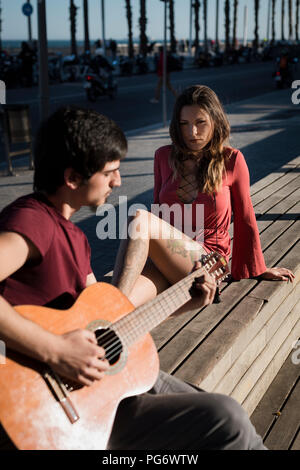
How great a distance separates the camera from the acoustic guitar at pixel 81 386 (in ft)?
5.34

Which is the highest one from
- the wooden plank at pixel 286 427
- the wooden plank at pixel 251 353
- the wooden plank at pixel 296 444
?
the wooden plank at pixel 251 353

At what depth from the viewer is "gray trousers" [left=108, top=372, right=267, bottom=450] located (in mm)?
1808

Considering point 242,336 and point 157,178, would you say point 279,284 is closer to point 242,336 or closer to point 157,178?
point 242,336

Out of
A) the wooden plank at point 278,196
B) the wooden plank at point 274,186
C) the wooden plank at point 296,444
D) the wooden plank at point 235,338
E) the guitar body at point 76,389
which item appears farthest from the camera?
the wooden plank at point 274,186

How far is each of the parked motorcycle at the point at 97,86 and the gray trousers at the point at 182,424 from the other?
17.5m

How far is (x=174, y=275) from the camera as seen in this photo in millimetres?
2877

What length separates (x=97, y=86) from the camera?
18.7 metres

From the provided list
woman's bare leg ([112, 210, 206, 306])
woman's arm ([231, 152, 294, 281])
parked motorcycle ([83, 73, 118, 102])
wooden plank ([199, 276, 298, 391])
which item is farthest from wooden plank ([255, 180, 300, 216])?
parked motorcycle ([83, 73, 118, 102])

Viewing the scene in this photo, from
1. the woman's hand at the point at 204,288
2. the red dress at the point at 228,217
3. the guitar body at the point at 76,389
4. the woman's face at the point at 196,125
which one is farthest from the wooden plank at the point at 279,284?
the guitar body at the point at 76,389

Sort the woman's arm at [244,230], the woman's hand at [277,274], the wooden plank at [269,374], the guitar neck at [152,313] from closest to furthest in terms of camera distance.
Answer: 1. the guitar neck at [152,313]
2. the wooden plank at [269,374]
3. the woman's arm at [244,230]
4. the woman's hand at [277,274]

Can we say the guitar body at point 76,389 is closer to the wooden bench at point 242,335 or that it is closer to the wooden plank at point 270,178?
the wooden bench at point 242,335

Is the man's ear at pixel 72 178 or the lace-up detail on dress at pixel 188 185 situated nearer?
the man's ear at pixel 72 178

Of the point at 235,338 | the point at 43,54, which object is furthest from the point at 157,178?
the point at 43,54

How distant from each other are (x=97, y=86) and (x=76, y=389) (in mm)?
17974
